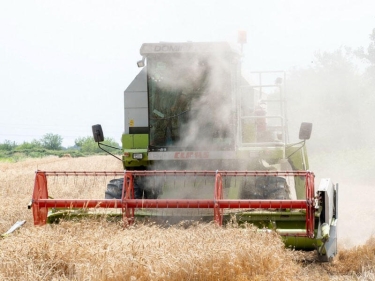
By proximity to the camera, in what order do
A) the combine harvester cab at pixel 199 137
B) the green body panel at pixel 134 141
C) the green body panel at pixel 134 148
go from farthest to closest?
the green body panel at pixel 134 141 < the green body panel at pixel 134 148 < the combine harvester cab at pixel 199 137

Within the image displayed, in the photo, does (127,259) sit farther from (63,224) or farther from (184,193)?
(184,193)

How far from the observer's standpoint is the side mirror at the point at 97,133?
26.0ft

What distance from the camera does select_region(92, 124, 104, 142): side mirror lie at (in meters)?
7.92

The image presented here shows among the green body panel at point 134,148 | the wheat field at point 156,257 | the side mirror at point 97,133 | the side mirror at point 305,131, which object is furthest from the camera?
the green body panel at point 134,148

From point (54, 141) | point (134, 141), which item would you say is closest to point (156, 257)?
point (134, 141)

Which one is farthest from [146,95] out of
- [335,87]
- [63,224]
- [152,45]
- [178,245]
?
[335,87]

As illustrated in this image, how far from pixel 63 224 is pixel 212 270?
2.46 m

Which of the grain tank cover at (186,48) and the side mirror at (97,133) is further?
the grain tank cover at (186,48)

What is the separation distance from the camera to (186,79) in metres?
8.57

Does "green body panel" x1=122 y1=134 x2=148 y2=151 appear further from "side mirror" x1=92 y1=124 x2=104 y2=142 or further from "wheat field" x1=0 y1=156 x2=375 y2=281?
"wheat field" x1=0 y1=156 x2=375 y2=281

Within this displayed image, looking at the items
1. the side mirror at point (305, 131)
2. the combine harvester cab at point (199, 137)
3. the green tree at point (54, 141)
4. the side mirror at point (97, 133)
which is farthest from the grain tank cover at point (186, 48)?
the green tree at point (54, 141)

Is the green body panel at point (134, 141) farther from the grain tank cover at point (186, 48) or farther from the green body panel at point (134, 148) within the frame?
the grain tank cover at point (186, 48)

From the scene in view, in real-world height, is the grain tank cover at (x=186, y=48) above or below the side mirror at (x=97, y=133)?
above

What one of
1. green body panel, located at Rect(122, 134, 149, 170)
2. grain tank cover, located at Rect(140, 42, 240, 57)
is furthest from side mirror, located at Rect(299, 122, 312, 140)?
green body panel, located at Rect(122, 134, 149, 170)
